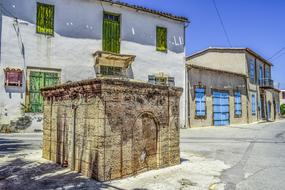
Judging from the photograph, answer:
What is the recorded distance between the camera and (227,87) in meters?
21.8

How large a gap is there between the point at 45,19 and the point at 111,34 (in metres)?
3.73

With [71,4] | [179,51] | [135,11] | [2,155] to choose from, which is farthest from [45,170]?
[179,51]

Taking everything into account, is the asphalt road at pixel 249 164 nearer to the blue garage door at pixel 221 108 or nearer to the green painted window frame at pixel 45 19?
the green painted window frame at pixel 45 19

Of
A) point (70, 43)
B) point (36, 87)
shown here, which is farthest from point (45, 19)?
point (36, 87)

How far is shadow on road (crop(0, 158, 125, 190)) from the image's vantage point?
512cm

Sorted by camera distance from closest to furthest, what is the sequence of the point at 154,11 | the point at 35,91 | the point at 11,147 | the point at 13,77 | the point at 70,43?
1. the point at 11,147
2. the point at 13,77
3. the point at 35,91
4. the point at 70,43
5. the point at 154,11

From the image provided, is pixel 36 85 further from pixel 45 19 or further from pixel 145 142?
pixel 145 142

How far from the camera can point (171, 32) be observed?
18.5m

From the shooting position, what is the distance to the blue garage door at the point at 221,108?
20562mm

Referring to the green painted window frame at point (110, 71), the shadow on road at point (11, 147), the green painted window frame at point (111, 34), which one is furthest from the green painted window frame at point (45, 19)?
the shadow on road at point (11, 147)

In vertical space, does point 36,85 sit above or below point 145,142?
above

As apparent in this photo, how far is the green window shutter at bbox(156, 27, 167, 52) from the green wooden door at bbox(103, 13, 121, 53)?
113 inches

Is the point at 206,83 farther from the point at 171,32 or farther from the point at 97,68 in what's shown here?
the point at 97,68

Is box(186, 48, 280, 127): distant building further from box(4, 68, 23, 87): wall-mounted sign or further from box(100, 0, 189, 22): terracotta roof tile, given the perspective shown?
box(4, 68, 23, 87): wall-mounted sign
